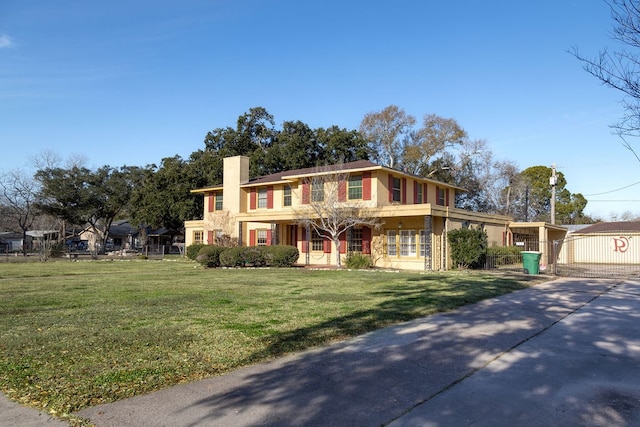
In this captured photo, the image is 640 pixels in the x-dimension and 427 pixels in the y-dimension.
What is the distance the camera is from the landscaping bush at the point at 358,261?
77.7 ft

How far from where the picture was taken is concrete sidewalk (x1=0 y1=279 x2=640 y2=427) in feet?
14.1

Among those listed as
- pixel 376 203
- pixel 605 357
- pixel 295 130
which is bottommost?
pixel 605 357

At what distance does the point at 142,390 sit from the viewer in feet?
16.3

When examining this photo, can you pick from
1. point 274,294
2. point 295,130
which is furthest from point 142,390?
point 295,130

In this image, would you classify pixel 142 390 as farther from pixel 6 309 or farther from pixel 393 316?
pixel 6 309

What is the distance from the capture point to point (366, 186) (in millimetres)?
25391

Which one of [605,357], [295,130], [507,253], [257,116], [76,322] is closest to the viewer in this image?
[605,357]

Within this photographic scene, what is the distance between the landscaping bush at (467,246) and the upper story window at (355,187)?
17.5 ft

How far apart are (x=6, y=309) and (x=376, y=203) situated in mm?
17922

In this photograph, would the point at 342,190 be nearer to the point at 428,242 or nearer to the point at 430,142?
Answer: the point at 428,242

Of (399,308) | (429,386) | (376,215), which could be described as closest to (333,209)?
(376,215)

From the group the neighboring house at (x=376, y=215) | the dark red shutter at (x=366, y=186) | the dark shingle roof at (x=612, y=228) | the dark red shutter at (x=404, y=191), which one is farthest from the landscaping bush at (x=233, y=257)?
the dark shingle roof at (x=612, y=228)

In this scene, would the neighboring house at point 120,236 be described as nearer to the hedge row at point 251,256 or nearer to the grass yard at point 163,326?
the hedge row at point 251,256

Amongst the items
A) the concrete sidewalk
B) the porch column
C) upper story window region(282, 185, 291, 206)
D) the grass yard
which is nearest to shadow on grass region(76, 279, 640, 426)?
the concrete sidewalk
